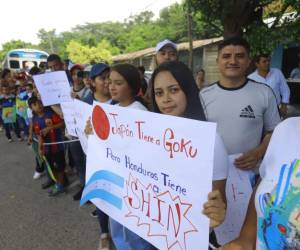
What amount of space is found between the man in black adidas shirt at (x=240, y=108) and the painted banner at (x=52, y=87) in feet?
8.80

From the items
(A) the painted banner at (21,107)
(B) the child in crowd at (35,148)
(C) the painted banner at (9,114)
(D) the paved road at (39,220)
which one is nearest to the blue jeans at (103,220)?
(D) the paved road at (39,220)

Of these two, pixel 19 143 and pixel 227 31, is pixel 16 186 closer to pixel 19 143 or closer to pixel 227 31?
pixel 19 143

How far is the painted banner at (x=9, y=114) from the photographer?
8.48 metres

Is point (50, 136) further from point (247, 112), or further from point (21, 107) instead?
point (21, 107)

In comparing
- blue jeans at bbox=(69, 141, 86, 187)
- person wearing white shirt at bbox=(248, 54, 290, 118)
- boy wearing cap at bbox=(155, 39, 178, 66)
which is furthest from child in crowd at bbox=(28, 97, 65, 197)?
person wearing white shirt at bbox=(248, 54, 290, 118)

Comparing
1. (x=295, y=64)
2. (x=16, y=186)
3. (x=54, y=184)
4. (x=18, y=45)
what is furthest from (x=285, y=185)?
(x=18, y=45)

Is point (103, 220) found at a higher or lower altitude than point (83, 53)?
lower

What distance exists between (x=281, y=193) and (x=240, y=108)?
1228mm

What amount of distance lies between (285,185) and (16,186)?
16.1ft

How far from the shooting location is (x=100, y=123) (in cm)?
205

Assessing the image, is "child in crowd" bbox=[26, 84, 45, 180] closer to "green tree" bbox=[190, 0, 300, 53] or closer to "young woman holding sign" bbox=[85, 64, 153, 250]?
"young woman holding sign" bbox=[85, 64, 153, 250]

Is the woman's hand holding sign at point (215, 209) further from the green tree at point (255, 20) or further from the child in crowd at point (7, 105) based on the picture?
the child in crowd at point (7, 105)

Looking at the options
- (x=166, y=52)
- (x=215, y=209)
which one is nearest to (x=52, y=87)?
(x=166, y=52)

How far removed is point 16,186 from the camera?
17.1 ft
